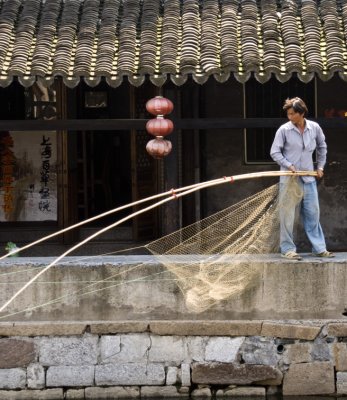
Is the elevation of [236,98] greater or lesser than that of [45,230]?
greater

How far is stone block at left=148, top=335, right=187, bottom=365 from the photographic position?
429 inches

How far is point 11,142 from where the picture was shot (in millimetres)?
14656

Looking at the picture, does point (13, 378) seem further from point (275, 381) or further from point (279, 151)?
point (279, 151)

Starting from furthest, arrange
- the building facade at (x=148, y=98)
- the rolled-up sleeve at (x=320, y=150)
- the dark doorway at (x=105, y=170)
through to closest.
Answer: the dark doorway at (x=105, y=170) → the building facade at (x=148, y=98) → the rolled-up sleeve at (x=320, y=150)

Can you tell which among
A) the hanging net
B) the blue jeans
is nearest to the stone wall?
the hanging net

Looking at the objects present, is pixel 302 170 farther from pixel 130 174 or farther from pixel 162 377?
pixel 130 174

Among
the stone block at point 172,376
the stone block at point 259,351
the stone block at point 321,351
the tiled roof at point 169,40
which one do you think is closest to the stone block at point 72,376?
the stone block at point 172,376

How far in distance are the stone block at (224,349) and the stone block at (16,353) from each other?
5.42 feet

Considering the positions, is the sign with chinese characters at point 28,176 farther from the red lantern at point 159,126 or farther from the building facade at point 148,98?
the red lantern at point 159,126

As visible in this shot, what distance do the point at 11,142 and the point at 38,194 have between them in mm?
735

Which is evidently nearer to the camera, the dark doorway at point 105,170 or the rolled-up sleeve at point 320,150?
the rolled-up sleeve at point 320,150

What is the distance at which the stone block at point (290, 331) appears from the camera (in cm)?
1084

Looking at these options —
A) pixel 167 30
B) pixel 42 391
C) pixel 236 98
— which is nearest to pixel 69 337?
pixel 42 391

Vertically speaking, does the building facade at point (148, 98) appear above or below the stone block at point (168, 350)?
above
